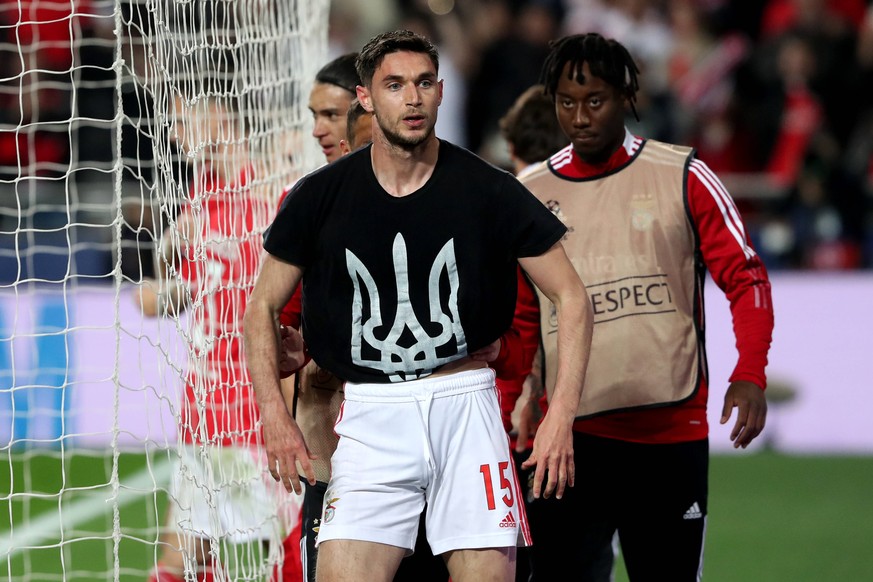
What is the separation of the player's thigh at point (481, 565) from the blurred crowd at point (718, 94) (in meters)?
7.51

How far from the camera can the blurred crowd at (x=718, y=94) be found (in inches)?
434

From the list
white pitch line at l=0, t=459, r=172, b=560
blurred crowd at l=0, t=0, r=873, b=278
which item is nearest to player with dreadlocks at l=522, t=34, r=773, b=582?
white pitch line at l=0, t=459, r=172, b=560

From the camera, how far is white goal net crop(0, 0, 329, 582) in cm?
441

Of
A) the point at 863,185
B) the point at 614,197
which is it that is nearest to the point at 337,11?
the point at 863,185

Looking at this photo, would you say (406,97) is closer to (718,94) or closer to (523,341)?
(523,341)

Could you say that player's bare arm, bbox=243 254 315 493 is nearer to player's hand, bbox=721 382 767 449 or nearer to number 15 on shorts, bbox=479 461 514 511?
number 15 on shorts, bbox=479 461 514 511

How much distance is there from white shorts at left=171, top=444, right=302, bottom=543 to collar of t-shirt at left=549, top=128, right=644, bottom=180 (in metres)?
1.59

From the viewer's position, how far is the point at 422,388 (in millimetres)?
3668

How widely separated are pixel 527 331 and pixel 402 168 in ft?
3.52

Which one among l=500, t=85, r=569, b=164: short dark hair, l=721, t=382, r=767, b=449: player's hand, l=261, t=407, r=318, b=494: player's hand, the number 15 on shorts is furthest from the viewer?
l=500, t=85, r=569, b=164: short dark hair

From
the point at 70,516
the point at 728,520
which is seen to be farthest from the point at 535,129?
the point at 70,516

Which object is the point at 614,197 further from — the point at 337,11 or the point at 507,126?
the point at 337,11

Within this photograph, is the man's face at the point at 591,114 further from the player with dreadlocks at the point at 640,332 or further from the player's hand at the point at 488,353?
the player's hand at the point at 488,353

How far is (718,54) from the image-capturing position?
12094mm
